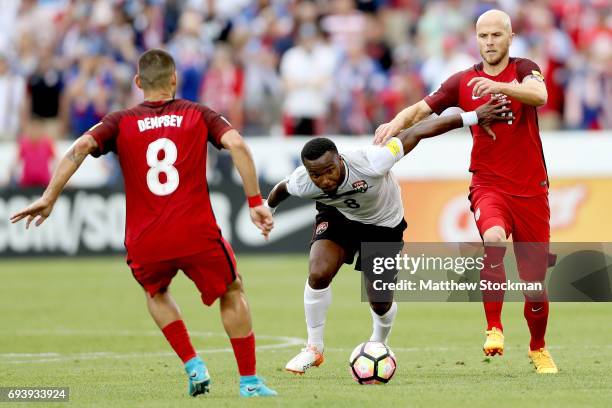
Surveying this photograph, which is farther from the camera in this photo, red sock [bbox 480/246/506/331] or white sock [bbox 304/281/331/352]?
white sock [bbox 304/281/331/352]

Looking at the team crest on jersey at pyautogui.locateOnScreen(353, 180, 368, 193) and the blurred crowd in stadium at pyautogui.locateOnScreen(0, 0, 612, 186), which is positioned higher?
the blurred crowd in stadium at pyautogui.locateOnScreen(0, 0, 612, 186)

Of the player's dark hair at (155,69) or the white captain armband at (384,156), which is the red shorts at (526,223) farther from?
the player's dark hair at (155,69)

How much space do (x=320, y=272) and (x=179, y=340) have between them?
1.99m

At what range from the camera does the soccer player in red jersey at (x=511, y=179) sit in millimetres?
10797

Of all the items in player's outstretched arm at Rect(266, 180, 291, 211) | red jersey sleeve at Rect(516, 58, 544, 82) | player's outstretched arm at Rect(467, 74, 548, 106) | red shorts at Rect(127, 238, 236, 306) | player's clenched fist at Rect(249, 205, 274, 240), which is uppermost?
red jersey sleeve at Rect(516, 58, 544, 82)

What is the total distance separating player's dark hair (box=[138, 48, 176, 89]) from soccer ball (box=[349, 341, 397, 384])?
2581 millimetres

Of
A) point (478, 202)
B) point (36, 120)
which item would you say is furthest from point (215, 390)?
point (36, 120)

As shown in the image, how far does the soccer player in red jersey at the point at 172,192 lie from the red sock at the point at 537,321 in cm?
271

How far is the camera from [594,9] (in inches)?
990

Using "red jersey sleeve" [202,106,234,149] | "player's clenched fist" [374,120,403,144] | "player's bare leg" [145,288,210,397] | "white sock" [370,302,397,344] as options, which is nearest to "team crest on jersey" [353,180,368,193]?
"player's clenched fist" [374,120,403,144]

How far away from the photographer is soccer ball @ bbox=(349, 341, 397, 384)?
10.1m

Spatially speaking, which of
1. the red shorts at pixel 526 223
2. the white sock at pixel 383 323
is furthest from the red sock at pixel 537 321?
the white sock at pixel 383 323

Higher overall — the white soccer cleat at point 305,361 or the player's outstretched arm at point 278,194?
the player's outstretched arm at point 278,194

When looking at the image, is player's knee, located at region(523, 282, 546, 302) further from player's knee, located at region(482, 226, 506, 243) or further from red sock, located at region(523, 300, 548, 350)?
player's knee, located at region(482, 226, 506, 243)
